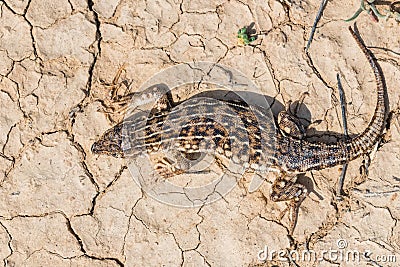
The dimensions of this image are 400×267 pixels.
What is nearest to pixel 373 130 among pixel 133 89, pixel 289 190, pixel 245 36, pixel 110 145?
pixel 289 190

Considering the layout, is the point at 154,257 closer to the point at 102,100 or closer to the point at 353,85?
the point at 102,100

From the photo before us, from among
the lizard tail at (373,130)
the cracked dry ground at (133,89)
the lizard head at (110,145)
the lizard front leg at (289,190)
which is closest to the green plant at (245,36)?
the cracked dry ground at (133,89)

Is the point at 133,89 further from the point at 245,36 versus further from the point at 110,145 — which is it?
the point at 245,36

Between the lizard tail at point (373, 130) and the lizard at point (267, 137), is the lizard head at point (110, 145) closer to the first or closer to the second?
the lizard at point (267, 137)

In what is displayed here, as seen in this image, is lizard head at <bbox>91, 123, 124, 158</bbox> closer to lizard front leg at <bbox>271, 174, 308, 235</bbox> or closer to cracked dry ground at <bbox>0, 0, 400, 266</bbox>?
cracked dry ground at <bbox>0, 0, 400, 266</bbox>

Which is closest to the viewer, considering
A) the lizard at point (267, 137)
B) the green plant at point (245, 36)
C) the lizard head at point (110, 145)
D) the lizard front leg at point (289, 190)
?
the lizard at point (267, 137)

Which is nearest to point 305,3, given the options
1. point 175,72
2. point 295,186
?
point 175,72

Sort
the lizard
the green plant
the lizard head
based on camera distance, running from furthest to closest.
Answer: the green plant
the lizard head
the lizard

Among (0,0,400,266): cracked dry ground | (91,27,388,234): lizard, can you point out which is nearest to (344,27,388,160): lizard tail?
(91,27,388,234): lizard
